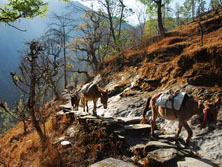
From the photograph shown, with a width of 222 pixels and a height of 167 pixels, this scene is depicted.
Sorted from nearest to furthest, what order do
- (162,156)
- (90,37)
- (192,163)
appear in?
(192,163)
(162,156)
(90,37)

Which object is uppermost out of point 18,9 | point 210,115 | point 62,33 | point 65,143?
point 62,33

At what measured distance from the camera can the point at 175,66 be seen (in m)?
10.7

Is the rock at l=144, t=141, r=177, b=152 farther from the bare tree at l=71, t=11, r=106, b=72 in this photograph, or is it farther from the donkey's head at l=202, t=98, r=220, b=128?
the bare tree at l=71, t=11, r=106, b=72

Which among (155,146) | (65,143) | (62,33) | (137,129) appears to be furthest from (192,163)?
(62,33)

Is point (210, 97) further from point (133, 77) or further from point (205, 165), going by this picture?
point (133, 77)

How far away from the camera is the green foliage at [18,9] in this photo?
7.17m

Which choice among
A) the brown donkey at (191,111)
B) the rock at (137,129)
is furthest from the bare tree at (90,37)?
the brown donkey at (191,111)

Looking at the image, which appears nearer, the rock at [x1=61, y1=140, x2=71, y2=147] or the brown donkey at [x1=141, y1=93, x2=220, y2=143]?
the brown donkey at [x1=141, y1=93, x2=220, y2=143]

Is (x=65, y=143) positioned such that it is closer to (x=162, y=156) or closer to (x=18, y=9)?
(x=162, y=156)

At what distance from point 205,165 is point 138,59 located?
1408 cm

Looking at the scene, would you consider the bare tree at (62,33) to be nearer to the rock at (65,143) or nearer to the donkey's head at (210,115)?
the rock at (65,143)

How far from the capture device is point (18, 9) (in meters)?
7.28

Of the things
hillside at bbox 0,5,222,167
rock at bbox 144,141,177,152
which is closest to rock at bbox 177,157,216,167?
hillside at bbox 0,5,222,167

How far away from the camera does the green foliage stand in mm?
7168
